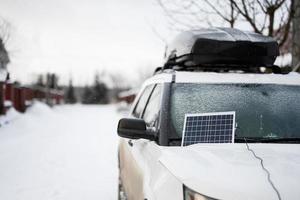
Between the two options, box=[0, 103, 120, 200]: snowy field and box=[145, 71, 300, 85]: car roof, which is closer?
box=[145, 71, 300, 85]: car roof

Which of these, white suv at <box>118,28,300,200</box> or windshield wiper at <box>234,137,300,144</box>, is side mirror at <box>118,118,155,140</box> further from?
windshield wiper at <box>234,137,300,144</box>

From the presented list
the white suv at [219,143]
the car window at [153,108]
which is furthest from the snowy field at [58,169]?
the white suv at [219,143]

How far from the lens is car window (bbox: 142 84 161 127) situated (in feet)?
11.0

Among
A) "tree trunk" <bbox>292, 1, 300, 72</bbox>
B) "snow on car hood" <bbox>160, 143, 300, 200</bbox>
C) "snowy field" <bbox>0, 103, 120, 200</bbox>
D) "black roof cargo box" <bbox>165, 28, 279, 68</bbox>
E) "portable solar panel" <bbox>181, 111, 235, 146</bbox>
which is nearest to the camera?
"snow on car hood" <bbox>160, 143, 300, 200</bbox>

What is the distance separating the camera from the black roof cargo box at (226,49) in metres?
3.87

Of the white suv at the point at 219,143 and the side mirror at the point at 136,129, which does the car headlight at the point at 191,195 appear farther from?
the side mirror at the point at 136,129

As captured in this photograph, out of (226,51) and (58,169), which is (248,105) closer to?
(226,51)

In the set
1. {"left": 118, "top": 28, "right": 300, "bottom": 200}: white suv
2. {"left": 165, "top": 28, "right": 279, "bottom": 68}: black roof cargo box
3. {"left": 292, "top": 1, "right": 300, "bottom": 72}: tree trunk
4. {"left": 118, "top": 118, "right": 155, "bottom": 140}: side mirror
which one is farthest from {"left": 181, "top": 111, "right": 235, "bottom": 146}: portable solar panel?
{"left": 292, "top": 1, "right": 300, "bottom": 72}: tree trunk

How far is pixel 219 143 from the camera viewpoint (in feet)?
9.41

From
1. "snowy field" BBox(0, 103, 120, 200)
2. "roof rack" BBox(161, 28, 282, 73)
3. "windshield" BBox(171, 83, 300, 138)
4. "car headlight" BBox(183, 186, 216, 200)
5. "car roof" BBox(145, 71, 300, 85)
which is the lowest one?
"snowy field" BBox(0, 103, 120, 200)

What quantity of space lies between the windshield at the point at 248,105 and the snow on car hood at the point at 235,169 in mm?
314

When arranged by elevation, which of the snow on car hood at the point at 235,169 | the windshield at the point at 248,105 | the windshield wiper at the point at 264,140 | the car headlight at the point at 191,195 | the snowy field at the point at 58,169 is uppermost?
the windshield at the point at 248,105

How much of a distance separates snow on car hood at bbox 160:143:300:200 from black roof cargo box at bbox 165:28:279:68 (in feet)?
4.37

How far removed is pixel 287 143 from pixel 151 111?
127 cm
